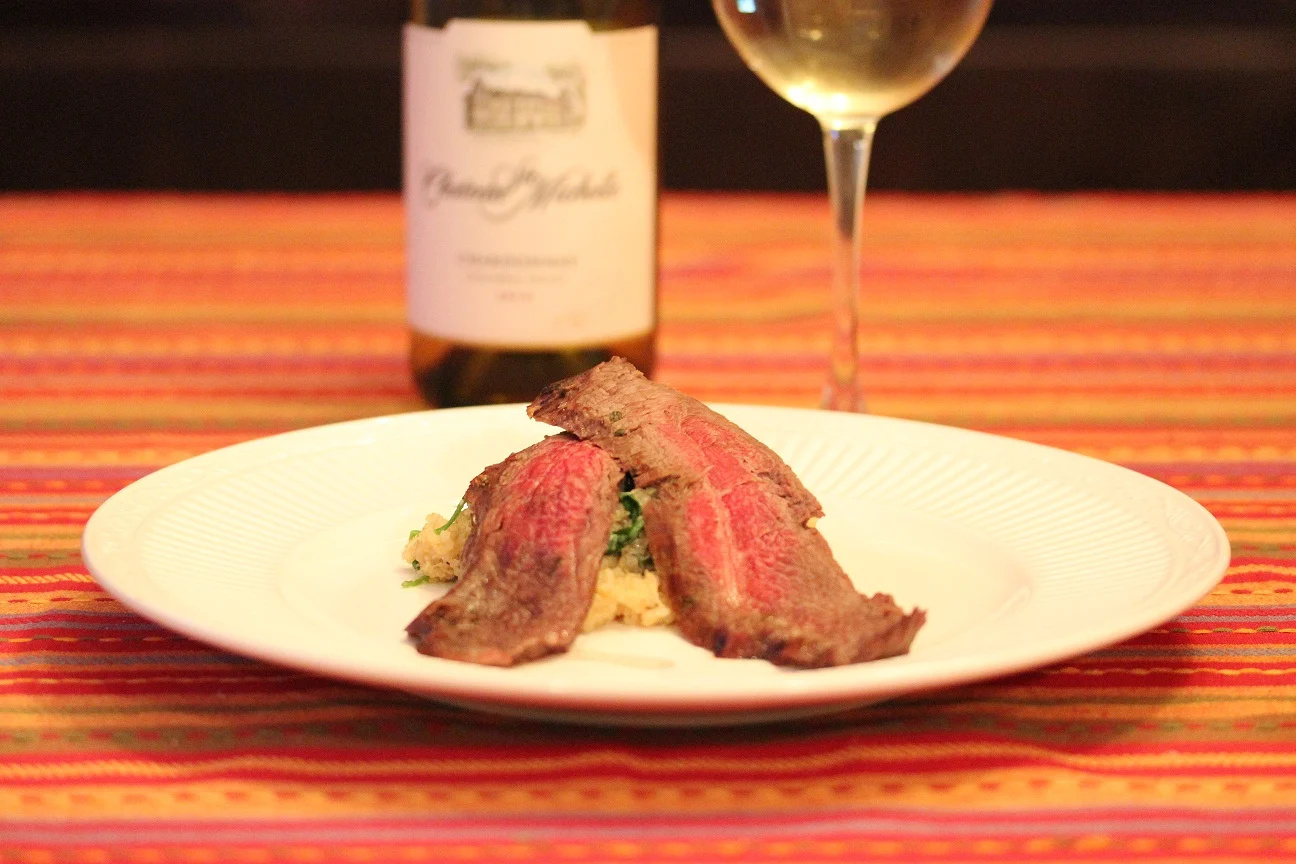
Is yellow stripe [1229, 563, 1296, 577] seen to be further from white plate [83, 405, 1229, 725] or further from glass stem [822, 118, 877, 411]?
glass stem [822, 118, 877, 411]

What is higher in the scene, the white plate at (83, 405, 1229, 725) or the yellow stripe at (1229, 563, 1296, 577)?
the white plate at (83, 405, 1229, 725)

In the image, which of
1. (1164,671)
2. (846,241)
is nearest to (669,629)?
(1164,671)

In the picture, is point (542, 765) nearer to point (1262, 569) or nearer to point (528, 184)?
point (1262, 569)

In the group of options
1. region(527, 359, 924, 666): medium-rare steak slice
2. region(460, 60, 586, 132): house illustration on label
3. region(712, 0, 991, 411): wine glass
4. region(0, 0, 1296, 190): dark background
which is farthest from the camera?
region(0, 0, 1296, 190): dark background

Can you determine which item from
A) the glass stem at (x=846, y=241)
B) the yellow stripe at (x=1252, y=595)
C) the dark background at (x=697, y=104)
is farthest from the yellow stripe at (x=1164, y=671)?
the dark background at (x=697, y=104)

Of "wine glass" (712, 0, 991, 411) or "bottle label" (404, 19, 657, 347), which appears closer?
"wine glass" (712, 0, 991, 411)

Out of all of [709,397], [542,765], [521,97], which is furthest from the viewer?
[709,397]

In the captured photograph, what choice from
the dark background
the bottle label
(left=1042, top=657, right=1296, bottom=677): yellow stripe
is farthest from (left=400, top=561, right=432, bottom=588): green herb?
the dark background
